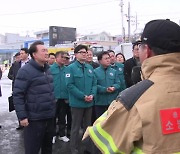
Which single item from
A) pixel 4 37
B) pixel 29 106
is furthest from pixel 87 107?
pixel 4 37

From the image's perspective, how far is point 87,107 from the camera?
4.87m

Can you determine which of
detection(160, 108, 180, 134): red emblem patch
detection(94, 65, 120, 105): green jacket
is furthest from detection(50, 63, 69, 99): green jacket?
detection(160, 108, 180, 134): red emblem patch

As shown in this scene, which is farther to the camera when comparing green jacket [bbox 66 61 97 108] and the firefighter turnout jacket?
green jacket [bbox 66 61 97 108]

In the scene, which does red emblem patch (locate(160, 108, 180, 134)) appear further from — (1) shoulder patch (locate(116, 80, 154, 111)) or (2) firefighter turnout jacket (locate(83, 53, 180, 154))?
(1) shoulder patch (locate(116, 80, 154, 111))

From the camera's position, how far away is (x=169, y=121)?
1392mm

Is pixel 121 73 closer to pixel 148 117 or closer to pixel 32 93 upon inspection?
pixel 32 93

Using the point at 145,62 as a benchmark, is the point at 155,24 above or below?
above

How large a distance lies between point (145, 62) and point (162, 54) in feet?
0.32

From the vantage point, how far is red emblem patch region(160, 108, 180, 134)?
1386 millimetres

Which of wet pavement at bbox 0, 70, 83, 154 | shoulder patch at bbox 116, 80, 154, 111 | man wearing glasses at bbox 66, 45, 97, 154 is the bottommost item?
wet pavement at bbox 0, 70, 83, 154

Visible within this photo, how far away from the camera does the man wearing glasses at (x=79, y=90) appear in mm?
4773

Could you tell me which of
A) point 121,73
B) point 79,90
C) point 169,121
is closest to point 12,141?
point 79,90

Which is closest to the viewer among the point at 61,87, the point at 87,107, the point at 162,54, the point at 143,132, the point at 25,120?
the point at 143,132

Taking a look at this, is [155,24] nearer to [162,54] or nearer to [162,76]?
[162,54]
